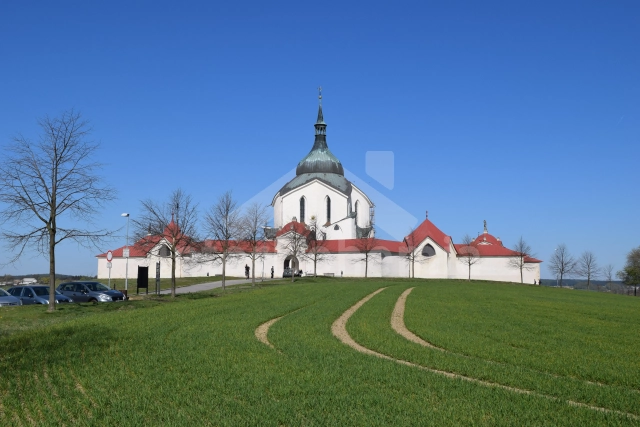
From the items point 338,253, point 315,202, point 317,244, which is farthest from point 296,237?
point 315,202

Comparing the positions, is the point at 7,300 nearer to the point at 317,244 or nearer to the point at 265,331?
the point at 265,331

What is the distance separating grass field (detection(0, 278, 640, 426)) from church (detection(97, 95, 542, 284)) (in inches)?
1971

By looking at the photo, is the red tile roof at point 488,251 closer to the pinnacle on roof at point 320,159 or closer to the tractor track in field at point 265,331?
the pinnacle on roof at point 320,159

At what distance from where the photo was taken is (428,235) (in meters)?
73.9

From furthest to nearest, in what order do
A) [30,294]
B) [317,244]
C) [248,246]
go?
[317,244], [248,246], [30,294]

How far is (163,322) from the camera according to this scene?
1959 cm

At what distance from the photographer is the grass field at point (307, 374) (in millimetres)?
8562

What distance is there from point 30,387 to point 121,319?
Answer: 1053cm

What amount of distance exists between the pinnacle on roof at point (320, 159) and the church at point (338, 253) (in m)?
1.89

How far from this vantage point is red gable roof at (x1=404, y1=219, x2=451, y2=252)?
74.1 metres

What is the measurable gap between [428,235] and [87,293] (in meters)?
49.7

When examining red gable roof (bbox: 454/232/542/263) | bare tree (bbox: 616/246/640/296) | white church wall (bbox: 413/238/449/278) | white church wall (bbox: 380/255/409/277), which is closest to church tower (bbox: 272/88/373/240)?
white church wall (bbox: 380/255/409/277)

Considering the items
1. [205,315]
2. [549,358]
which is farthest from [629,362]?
[205,315]

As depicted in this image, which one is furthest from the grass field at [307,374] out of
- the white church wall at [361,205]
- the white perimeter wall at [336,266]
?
the white church wall at [361,205]
